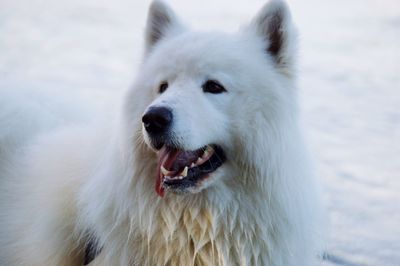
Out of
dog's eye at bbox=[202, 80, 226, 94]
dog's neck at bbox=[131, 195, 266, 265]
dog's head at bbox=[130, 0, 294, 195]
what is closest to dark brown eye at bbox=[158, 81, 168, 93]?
dog's head at bbox=[130, 0, 294, 195]

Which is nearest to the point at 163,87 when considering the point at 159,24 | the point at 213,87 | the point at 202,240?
the point at 213,87

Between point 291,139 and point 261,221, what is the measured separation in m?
0.44

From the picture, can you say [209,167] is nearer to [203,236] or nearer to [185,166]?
[185,166]

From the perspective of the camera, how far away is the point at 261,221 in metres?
3.01

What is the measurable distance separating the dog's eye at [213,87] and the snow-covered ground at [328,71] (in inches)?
20.5

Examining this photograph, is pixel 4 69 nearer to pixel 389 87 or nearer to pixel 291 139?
pixel 389 87

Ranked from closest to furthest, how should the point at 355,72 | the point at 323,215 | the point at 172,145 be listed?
the point at 172,145
the point at 323,215
the point at 355,72

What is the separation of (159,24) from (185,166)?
0.95 metres

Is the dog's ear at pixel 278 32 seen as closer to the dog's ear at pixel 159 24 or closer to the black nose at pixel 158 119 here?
the dog's ear at pixel 159 24

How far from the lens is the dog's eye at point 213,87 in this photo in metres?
3.03

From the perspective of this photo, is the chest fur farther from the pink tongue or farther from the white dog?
the pink tongue

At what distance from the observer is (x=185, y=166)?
295cm

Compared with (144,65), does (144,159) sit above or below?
below

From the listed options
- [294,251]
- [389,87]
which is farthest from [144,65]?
[389,87]
